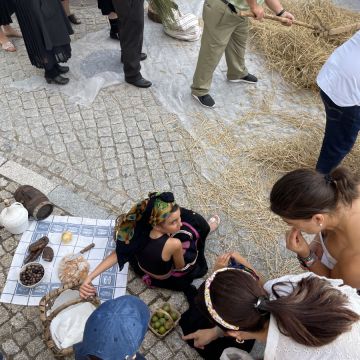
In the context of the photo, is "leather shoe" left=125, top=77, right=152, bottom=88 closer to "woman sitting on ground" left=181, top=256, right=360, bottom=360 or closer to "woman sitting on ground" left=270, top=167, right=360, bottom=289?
"woman sitting on ground" left=270, top=167, right=360, bottom=289

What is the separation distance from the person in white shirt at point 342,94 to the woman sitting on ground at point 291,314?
5.80ft

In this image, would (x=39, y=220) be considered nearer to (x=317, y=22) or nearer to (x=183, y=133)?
(x=183, y=133)

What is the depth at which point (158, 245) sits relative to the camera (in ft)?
9.55

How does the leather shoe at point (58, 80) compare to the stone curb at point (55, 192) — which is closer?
the stone curb at point (55, 192)

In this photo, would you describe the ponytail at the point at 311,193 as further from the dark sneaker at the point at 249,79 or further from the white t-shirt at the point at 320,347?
the dark sneaker at the point at 249,79

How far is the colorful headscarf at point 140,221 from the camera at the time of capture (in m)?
2.77

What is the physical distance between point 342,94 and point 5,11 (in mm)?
4480

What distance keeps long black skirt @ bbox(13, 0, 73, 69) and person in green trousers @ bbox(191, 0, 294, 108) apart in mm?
1688

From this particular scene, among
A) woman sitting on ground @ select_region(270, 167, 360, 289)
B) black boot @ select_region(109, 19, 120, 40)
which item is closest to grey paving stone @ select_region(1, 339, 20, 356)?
woman sitting on ground @ select_region(270, 167, 360, 289)

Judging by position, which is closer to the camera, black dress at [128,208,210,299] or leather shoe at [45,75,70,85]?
black dress at [128,208,210,299]

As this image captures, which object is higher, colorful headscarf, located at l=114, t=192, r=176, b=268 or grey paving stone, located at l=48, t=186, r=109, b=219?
colorful headscarf, located at l=114, t=192, r=176, b=268

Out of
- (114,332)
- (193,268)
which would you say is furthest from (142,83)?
(114,332)

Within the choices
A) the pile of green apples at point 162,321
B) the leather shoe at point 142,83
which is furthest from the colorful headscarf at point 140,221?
the leather shoe at point 142,83

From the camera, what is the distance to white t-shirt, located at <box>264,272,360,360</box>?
1911mm
